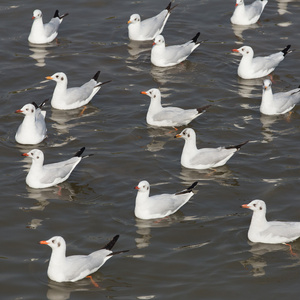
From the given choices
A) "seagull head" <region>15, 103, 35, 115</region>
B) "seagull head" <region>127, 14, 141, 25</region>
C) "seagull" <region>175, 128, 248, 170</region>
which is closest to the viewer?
"seagull" <region>175, 128, 248, 170</region>

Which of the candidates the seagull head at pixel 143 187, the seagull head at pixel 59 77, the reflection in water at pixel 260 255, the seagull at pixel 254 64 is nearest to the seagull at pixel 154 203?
the seagull head at pixel 143 187

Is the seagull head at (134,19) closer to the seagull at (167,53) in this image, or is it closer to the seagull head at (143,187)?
the seagull at (167,53)

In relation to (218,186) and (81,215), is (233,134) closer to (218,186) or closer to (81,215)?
(218,186)

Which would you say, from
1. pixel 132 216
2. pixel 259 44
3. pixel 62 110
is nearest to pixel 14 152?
pixel 62 110

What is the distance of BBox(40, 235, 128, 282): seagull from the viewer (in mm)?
14125

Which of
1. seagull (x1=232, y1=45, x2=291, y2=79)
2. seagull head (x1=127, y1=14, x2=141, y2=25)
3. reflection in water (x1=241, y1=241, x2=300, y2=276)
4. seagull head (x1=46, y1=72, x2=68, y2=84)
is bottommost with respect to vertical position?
reflection in water (x1=241, y1=241, x2=300, y2=276)

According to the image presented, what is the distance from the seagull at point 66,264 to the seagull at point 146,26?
12306mm

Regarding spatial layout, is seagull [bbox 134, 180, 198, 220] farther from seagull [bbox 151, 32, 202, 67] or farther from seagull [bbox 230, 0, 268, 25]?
seagull [bbox 230, 0, 268, 25]

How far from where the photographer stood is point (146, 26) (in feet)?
83.2

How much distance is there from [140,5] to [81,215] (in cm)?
1364

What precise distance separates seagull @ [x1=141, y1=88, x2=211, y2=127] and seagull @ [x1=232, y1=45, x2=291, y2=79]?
336cm

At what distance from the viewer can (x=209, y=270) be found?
14.5m

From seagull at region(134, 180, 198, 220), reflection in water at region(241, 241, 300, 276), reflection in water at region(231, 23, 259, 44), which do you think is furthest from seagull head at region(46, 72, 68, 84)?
reflection in water at region(241, 241, 300, 276)

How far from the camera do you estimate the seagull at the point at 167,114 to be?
20094 millimetres
